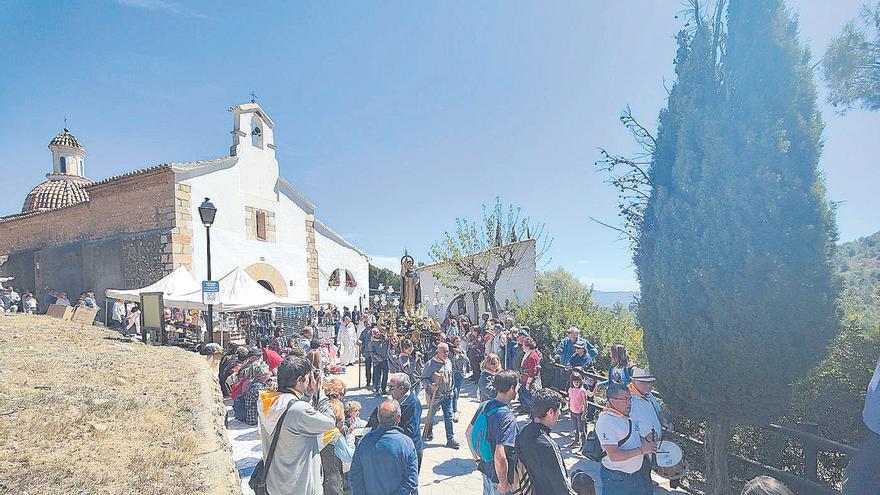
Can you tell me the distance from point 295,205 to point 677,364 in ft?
65.1

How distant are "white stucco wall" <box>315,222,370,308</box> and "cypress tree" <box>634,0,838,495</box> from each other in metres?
19.6

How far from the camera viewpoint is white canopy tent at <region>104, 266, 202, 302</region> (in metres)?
11.3

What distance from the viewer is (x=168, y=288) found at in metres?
11.5

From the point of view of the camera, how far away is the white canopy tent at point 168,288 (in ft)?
37.1

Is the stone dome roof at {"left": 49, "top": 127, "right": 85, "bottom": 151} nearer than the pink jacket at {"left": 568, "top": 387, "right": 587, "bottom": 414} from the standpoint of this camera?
No

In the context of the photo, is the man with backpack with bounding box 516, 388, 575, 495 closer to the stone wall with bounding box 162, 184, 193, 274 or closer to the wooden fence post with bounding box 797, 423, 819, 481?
the wooden fence post with bounding box 797, 423, 819, 481

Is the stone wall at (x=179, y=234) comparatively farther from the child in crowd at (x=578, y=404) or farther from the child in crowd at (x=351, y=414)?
the child in crowd at (x=578, y=404)

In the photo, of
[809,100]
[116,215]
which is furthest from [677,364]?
[116,215]

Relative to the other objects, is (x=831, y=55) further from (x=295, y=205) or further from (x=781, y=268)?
(x=295, y=205)

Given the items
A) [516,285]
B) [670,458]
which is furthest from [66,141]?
[670,458]

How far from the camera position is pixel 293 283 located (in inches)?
783

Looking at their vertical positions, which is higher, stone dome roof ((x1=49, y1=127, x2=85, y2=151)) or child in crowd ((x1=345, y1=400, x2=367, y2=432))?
stone dome roof ((x1=49, y1=127, x2=85, y2=151))

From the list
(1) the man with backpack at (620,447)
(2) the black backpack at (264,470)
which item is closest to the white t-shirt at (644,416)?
(1) the man with backpack at (620,447)

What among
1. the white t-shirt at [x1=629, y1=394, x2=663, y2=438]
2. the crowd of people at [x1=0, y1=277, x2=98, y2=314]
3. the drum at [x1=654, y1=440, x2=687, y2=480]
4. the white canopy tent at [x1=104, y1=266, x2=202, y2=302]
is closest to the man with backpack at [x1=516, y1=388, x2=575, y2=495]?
the white t-shirt at [x1=629, y1=394, x2=663, y2=438]
